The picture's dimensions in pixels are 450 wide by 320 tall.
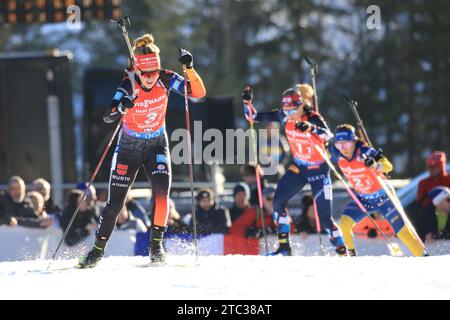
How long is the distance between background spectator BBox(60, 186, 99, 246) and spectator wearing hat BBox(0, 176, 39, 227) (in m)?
0.34

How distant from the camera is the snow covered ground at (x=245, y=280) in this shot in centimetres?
646

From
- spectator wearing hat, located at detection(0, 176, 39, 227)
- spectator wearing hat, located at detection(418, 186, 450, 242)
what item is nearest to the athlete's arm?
spectator wearing hat, located at detection(418, 186, 450, 242)

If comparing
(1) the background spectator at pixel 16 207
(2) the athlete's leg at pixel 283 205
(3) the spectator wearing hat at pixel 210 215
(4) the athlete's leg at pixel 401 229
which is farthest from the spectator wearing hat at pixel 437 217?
(1) the background spectator at pixel 16 207

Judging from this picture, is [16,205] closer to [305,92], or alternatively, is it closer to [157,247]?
[305,92]

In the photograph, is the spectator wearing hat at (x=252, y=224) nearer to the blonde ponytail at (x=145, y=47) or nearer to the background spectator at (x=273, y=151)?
the background spectator at (x=273, y=151)

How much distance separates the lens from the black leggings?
8.50 metres

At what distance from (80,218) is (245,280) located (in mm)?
4975

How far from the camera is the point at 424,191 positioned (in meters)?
12.3

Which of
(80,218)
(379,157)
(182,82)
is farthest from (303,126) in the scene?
(80,218)

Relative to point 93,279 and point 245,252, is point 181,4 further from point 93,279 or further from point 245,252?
point 93,279

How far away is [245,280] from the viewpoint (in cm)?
711

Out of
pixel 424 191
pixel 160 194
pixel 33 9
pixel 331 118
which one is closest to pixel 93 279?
pixel 160 194

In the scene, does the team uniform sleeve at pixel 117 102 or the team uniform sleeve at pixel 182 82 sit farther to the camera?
the team uniform sleeve at pixel 182 82

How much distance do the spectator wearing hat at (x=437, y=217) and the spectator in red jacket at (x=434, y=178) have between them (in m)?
0.39
